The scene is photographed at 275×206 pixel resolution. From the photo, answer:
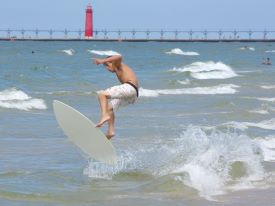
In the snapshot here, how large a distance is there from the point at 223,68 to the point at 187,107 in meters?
28.3

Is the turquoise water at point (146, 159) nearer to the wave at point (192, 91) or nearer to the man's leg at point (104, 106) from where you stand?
the man's leg at point (104, 106)

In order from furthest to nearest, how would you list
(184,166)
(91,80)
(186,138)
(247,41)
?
1. (247,41)
2. (91,80)
3. (186,138)
4. (184,166)

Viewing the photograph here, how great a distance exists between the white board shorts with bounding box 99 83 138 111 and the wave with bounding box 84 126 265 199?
46.2 inches

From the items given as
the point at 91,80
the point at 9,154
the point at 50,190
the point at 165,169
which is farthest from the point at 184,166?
the point at 91,80

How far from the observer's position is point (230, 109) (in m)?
22.8

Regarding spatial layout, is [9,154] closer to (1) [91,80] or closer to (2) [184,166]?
(2) [184,166]

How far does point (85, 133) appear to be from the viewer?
33.7 feet

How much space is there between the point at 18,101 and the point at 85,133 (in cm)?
1438

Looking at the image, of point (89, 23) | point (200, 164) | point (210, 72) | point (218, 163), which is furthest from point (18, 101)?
point (89, 23)

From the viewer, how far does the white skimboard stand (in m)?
10.2

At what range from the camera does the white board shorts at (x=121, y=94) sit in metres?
10.2

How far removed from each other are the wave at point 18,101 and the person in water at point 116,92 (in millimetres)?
12466

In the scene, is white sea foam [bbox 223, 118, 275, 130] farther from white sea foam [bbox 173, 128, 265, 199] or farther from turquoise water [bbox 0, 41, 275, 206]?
white sea foam [bbox 173, 128, 265, 199]

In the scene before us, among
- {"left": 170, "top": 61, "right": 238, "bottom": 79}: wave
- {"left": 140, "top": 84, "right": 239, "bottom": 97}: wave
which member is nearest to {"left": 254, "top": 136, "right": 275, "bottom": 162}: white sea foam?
{"left": 140, "top": 84, "right": 239, "bottom": 97}: wave
